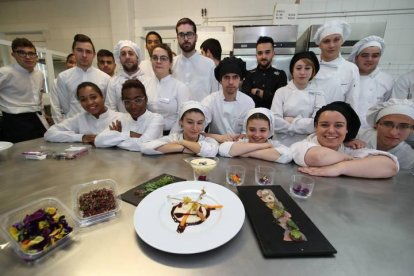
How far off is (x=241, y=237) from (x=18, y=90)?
10.5 ft

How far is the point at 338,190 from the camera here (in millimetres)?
944

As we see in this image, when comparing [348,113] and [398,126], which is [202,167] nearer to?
[348,113]

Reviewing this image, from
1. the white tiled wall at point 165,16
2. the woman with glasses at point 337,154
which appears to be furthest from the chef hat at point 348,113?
the white tiled wall at point 165,16

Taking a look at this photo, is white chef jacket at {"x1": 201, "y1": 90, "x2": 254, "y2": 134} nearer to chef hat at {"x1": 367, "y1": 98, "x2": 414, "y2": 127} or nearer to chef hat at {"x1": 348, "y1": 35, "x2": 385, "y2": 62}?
chef hat at {"x1": 367, "y1": 98, "x2": 414, "y2": 127}

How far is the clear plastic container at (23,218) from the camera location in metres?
0.55

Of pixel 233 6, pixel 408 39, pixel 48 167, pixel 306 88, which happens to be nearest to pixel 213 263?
pixel 48 167

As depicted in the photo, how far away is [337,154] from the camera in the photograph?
44.3 inches

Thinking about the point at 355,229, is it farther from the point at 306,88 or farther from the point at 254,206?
the point at 306,88

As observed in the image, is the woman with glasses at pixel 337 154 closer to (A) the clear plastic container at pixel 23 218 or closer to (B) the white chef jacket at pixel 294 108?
(B) the white chef jacket at pixel 294 108

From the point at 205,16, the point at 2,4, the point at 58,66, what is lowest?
the point at 58,66

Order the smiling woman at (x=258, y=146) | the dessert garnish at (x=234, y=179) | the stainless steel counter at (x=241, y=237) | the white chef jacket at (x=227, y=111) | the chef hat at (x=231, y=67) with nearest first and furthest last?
1. the stainless steel counter at (x=241, y=237)
2. the dessert garnish at (x=234, y=179)
3. the smiling woman at (x=258, y=146)
4. the chef hat at (x=231, y=67)
5. the white chef jacket at (x=227, y=111)

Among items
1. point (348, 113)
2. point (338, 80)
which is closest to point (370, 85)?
point (338, 80)

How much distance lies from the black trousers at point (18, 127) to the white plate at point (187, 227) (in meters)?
2.81

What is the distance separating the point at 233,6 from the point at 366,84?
2.66 m
